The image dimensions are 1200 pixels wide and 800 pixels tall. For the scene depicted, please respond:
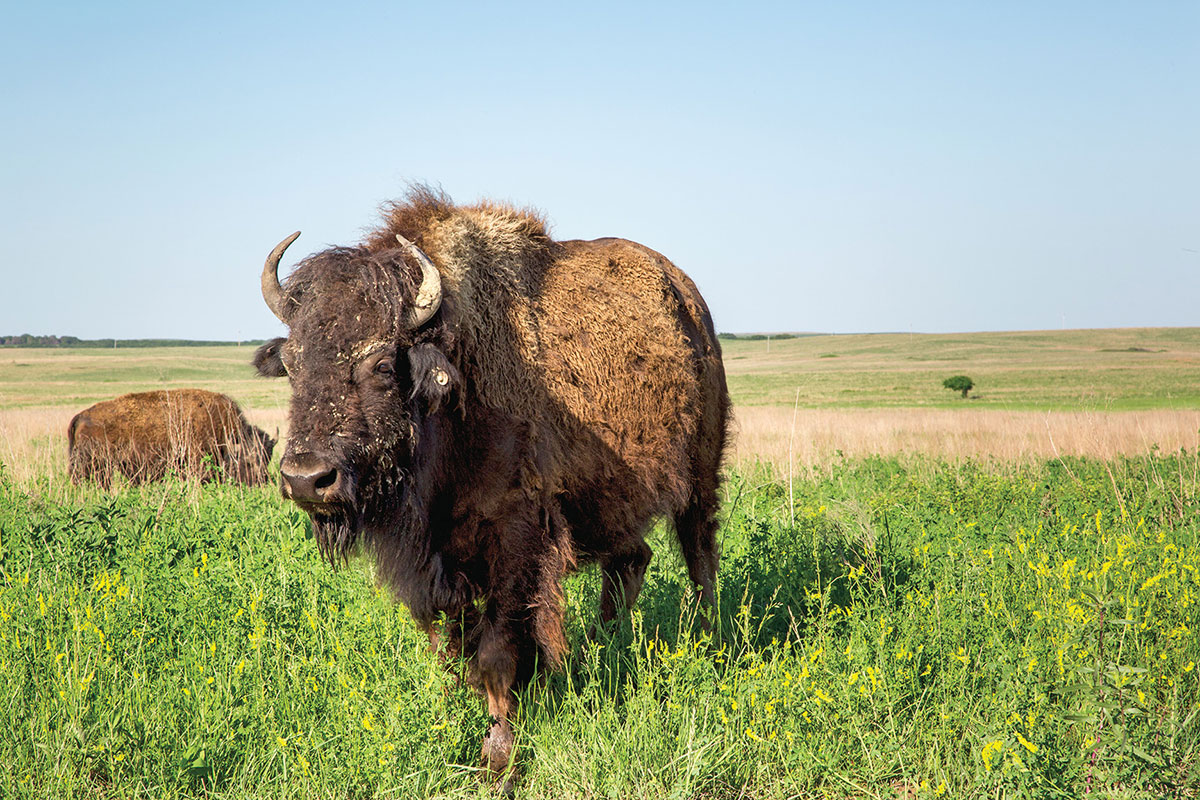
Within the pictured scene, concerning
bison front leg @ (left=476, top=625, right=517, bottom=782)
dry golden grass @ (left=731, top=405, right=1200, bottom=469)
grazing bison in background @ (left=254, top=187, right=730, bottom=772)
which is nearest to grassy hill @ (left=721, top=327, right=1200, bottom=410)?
dry golden grass @ (left=731, top=405, right=1200, bottom=469)

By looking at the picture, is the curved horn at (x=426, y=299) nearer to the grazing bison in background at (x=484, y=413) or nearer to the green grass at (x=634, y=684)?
the grazing bison in background at (x=484, y=413)

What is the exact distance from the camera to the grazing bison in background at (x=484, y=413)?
3.69 m

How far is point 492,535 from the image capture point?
13.8 feet

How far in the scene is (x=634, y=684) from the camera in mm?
4824

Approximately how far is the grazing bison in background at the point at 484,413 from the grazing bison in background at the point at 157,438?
741cm

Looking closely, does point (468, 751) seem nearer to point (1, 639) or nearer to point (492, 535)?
point (492, 535)

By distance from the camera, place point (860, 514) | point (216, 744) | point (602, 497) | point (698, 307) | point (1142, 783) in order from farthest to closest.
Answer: point (860, 514)
point (698, 307)
point (602, 497)
point (216, 744)
point (1142, 783)

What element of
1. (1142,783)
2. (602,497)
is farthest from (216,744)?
(1142,783)

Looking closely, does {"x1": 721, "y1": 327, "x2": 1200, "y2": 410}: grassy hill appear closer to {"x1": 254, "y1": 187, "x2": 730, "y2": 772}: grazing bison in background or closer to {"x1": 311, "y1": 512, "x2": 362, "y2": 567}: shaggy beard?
{"x1": 254, "y1": 187, "x2": 730, "y2": 772}: grazing bison in background

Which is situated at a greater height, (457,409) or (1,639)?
(457,409)

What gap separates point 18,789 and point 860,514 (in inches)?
233

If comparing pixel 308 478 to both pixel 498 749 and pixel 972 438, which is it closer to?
pixel 498 749

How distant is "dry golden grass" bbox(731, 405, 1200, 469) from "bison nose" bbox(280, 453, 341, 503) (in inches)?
257

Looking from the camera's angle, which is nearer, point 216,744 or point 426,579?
point 216,744
